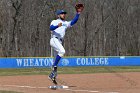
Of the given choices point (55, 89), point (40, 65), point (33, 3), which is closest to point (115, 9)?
point (33, 3)

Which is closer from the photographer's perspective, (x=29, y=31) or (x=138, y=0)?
(x=29, y=31)

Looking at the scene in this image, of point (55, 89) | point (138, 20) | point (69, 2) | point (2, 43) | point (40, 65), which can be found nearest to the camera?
point (55, 89)

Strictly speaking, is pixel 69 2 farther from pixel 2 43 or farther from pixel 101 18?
pixel 2 43

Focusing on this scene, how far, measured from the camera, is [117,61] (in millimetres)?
44469

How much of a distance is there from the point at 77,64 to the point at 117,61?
16.1 ft

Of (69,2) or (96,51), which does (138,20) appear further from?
(69,2)

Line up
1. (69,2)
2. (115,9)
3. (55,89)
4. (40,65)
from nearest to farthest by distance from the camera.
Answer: (55,89), (40,65), (69,2), (115,9)

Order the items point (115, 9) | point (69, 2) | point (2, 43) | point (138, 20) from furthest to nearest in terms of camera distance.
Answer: point (138, 20)
point (115, 9)
point (69, 2)
point (2, 43)

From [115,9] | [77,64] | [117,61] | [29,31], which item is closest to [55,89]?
[77,64]

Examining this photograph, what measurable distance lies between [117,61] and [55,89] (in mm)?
32883

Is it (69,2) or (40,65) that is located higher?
(69,2)

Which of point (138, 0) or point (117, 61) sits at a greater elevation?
point (138, 0)

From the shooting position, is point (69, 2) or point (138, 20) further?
point (138, 20)

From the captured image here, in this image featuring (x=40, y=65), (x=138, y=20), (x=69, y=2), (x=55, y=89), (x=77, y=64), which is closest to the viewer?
(x=55, y=89)
